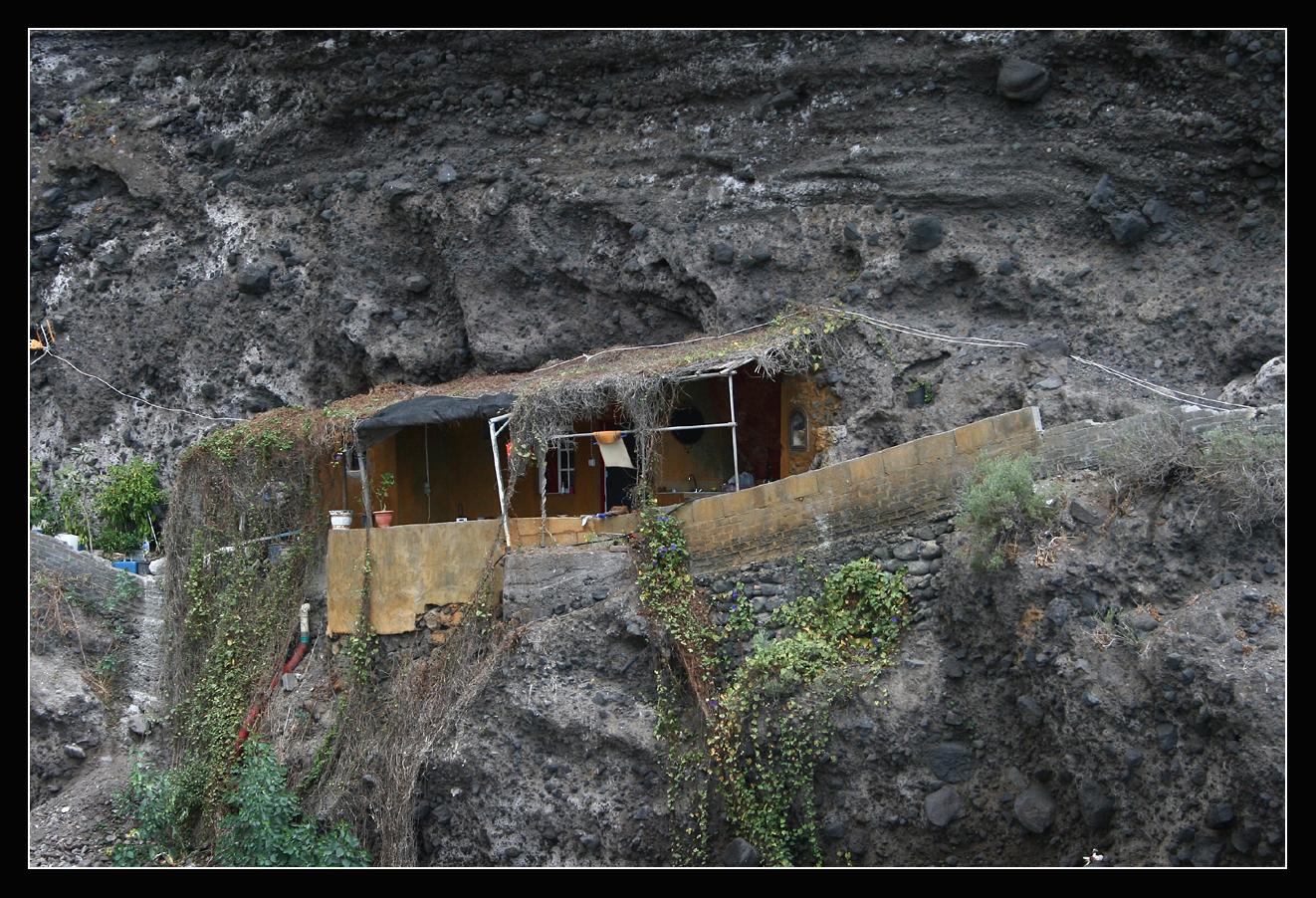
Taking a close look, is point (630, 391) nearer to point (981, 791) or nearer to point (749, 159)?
point (749, 159)

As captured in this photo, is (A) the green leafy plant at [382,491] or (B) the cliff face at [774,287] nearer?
(B) the cliff face at [774,287]

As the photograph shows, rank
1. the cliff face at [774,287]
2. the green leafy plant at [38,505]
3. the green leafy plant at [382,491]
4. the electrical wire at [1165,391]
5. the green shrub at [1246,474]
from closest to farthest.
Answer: the green shrub at [1246,474]
the cliff face at [774,287]
the electrical wire at [1165,391]
the green leafy plant at [382,491]
the green leafy plant at [38,505]

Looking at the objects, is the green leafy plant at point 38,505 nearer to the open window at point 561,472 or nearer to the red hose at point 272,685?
the red hose at point 272,685

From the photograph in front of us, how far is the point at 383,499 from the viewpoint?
14.4 metres

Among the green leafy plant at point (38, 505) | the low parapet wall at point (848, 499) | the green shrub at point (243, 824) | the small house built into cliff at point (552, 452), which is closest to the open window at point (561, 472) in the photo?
the small house built into cliff at point (552, 452)

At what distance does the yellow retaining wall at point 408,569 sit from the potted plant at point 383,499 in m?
0.44

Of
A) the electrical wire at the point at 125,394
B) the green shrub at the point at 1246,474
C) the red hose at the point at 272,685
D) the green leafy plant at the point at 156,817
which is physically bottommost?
the green leafy plant at the point at 156,817

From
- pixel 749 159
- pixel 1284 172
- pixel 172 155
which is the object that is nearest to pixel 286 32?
pixel 172 155

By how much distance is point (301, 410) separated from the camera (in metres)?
14.3

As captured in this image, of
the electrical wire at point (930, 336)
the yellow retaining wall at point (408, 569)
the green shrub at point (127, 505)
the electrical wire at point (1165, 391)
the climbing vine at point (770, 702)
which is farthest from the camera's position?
the green shrub at point (127, 505)

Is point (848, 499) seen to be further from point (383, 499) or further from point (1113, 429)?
point (383, 499)

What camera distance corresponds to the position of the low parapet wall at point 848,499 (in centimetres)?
955

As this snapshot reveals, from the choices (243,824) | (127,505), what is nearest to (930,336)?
(243,824)

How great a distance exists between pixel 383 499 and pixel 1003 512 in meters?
8.44
